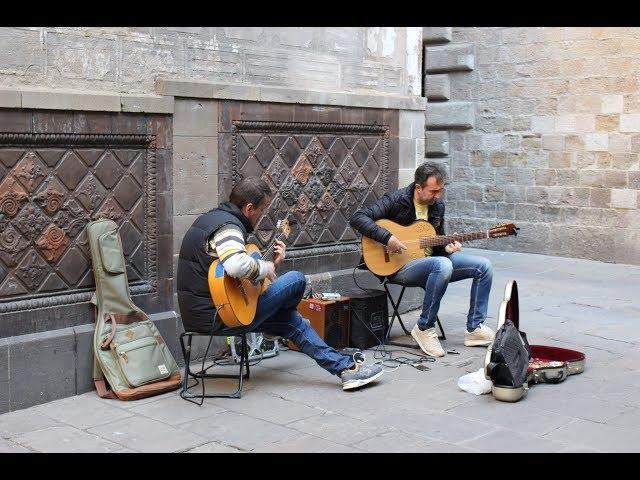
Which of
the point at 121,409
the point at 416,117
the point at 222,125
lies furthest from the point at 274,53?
the point at 121,409

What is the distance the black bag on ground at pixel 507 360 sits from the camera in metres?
5.55

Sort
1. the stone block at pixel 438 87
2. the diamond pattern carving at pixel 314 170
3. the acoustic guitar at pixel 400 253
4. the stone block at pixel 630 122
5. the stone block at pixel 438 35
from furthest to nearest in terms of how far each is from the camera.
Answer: the stone block at pixel 438 87 < the stone block at pixel 438 35 < the stone block at pixel 630 122 < the diamond pattern carving at pixel 314 170 < the acoustic guitar at pixel 400 253

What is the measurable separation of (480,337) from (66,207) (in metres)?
3.38

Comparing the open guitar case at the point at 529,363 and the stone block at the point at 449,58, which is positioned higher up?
the stone block at the point at 449,58

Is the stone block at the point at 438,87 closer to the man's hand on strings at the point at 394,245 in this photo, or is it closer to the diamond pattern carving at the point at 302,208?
the diamond pattern carving at the point at 302,208

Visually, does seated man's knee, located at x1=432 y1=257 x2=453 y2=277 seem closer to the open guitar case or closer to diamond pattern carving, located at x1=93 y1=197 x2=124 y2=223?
the open guitar case

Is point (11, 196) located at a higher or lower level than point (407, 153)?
lower

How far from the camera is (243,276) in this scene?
17.7 feet

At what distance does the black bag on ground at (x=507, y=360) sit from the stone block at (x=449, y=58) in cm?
769

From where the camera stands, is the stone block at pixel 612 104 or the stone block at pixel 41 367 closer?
the stone block at pixel 41 367

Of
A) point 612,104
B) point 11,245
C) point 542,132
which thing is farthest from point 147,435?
point 542,132

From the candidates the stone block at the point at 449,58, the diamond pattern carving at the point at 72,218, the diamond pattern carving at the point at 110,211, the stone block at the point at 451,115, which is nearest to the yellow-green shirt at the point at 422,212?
the diamond pattern carving at the point at 110,211

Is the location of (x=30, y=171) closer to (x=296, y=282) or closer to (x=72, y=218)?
(x=72, y=218)

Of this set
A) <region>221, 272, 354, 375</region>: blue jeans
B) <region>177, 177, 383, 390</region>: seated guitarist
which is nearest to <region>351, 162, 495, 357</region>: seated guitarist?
<region>177, 177, 383, 390</region>: seated guitarist
